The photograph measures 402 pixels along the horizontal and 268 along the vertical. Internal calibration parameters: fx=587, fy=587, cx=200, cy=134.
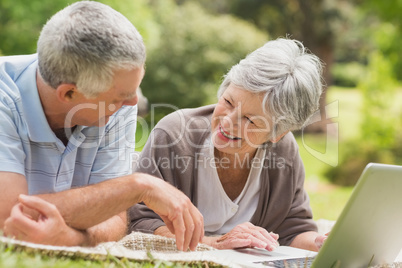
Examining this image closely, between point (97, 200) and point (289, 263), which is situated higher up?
point (97, 200)

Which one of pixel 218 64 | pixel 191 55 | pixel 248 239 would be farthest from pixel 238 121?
pixel 191 55

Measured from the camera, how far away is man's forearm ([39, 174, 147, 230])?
7.00 ft

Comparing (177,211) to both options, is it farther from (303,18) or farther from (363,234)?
(303,18)

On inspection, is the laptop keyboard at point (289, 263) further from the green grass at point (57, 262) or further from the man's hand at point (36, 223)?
the man's hand at point (36, 223)

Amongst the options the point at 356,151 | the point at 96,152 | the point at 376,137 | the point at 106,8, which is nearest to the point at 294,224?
the point at 96,152

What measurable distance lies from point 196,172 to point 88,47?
117 cm

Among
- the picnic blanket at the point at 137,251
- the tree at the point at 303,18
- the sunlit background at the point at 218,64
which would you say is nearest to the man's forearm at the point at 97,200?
the picnic blanket at the point at 137,251

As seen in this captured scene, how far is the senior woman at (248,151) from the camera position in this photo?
297cm

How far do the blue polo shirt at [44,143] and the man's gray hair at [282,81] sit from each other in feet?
2.02

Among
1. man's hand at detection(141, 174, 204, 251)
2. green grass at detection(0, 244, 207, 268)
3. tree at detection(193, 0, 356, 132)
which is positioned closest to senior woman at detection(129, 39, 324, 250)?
man's hand at detection(141, 174, 204, 251)

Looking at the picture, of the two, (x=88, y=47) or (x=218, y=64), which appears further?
(x=218, y=64)

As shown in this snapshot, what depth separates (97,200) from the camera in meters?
2.17

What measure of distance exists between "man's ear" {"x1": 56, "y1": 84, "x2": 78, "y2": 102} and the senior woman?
796mm

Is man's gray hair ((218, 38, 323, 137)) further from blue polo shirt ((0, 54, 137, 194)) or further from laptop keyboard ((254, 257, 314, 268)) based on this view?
laptop keyboard ((254, 257, 314, 268))
